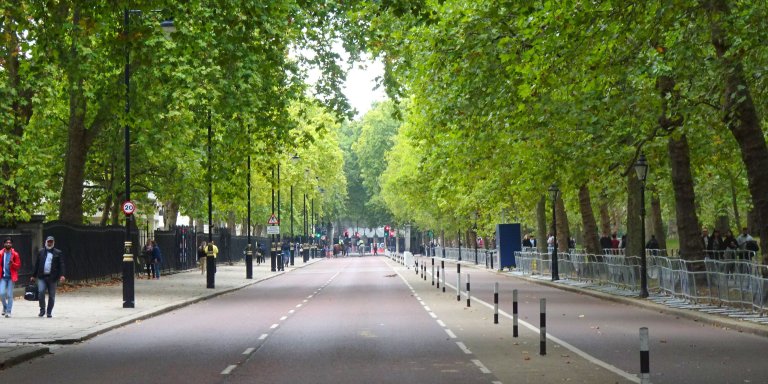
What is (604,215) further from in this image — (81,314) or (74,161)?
(81,314)

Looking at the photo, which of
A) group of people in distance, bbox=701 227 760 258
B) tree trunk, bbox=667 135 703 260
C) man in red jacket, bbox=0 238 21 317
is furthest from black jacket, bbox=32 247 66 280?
group of people in distance, bbox=701 227 760 258

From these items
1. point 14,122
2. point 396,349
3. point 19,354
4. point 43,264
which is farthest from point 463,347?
point 14,122

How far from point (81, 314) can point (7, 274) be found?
82.0 inches

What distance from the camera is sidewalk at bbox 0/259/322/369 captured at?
63.2 ft

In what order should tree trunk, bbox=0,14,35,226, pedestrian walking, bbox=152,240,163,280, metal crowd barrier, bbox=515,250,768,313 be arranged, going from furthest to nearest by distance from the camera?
pedestrian walking, bbox=152,240,163,280, tree trunk, bbox=0,14,35,226, metal crowd barrier, bbox=515,250,768,313

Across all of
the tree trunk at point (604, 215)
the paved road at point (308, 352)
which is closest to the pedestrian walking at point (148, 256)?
the tree trunk at point (604, 215)

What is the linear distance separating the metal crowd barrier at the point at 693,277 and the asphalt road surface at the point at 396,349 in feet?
5.15

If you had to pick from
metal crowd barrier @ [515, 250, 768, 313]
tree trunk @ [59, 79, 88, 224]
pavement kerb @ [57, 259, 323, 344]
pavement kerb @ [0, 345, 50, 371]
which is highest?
tree trunk @ [59, 79, 88, 224]

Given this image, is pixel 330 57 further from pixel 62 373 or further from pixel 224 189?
pixel 62 373

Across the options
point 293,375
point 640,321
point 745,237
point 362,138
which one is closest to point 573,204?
point 745,237

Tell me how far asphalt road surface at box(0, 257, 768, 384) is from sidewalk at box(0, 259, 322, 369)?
Result: 17.1 inches

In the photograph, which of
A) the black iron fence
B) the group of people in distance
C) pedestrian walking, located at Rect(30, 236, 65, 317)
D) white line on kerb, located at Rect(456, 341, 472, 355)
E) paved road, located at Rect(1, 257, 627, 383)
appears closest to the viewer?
paved road, located at Rect(1, 257, 627, 383)

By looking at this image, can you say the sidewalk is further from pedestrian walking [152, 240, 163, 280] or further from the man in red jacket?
pedestrian walking [152, 240, 163, 280]

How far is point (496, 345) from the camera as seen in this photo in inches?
731
